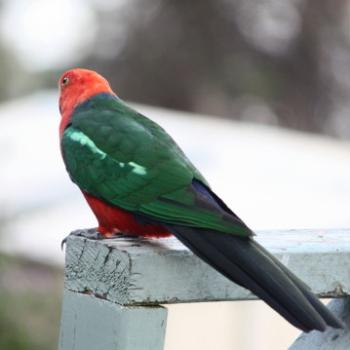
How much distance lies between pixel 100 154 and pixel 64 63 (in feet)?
54.8

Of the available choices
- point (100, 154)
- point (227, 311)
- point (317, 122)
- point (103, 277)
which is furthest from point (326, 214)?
point (317, 122)

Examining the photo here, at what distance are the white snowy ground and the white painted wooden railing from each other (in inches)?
195

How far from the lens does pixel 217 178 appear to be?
9680 mm

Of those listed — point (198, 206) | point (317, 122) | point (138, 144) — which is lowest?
point (198, 206)

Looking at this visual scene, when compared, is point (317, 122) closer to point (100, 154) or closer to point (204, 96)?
point (204, 96)

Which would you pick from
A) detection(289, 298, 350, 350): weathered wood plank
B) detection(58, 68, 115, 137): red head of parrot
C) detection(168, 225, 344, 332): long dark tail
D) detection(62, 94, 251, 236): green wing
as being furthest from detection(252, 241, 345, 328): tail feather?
detection(58, 68, 115, 137): red head of parrot

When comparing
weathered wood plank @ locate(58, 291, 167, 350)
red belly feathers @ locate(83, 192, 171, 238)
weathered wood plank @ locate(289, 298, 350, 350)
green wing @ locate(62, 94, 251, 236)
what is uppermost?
green wing @ locate(62, 94, 251, 236)

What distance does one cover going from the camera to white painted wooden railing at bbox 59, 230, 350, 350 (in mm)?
2248

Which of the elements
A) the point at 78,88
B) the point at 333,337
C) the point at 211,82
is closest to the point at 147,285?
the point at 333,337

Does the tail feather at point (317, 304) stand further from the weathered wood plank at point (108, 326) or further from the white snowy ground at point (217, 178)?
the white snowy ground at point (217, 178)

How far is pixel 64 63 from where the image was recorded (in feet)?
65.6

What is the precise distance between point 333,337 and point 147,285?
1.78ft

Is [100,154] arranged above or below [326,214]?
below

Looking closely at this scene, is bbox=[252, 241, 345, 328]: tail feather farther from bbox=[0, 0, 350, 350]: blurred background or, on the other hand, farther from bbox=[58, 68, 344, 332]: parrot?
bbox=[0, 0, 350, 350]: blurred background
